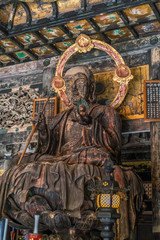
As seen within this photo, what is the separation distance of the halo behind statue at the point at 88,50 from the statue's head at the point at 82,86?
259 mm

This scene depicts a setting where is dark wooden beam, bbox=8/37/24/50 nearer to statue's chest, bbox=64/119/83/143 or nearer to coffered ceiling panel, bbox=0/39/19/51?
coffered ceiling panel, bbox=0/39/19/51

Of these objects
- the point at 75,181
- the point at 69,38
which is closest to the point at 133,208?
the point at 75,181

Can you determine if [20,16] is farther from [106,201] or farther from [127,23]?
[106,201]

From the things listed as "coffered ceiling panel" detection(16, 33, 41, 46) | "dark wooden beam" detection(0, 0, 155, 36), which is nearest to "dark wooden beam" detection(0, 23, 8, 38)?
"dark wooden beam" detection(0, 0, 155, 36)

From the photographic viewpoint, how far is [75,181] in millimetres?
5156

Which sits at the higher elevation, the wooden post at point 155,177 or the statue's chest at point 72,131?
the statue's chest at point 72,131

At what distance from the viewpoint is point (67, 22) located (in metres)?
6.68

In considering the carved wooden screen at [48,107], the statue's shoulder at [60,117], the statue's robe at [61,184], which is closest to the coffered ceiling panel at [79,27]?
the carved wooden screen at [48,107]

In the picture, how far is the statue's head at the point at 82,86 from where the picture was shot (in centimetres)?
682

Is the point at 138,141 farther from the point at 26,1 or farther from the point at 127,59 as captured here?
the point at 26,1

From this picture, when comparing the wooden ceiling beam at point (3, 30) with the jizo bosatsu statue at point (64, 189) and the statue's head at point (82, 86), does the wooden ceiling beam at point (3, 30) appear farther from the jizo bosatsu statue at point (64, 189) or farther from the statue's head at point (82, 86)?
the jizo bosatsu statue at point (64, 189)

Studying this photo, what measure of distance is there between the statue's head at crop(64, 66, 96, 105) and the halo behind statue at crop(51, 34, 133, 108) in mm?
259

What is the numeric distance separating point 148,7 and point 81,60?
6.08 ft

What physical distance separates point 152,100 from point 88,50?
61.1 inches
